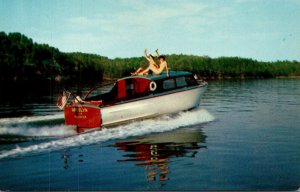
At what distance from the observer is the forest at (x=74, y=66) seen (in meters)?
82.0

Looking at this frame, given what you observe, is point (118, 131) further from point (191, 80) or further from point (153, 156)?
point (191, 80)

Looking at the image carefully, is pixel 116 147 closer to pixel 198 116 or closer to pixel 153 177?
pixel 153 177

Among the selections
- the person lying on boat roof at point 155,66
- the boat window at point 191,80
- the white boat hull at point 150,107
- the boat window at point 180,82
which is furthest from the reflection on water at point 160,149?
the boat window at point 191,80

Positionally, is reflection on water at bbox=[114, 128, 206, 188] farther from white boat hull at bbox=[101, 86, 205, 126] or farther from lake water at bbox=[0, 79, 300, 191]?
white boat hull at bbox=[101, 86, 205, 126]

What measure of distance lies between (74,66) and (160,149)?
282 ft

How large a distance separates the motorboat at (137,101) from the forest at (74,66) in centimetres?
5602

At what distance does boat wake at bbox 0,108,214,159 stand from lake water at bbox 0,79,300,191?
3cm

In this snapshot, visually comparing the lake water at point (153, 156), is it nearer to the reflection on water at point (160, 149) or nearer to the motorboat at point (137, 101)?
the reflection on water at point (160, 149)

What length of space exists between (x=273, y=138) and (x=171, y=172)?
6.15m

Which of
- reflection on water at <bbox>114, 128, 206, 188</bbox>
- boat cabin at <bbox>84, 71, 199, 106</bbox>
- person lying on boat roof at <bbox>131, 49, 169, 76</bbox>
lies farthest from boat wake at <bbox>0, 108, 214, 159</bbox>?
person lying on boat roof at <bbox>131, 49, 169, 76</bbox>

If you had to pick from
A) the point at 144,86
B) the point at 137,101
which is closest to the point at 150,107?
the point at 137,101

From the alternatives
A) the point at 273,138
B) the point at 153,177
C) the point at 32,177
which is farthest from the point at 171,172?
the point at 273,138

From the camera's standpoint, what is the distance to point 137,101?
55.0 feet

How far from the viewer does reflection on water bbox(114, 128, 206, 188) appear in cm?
956
